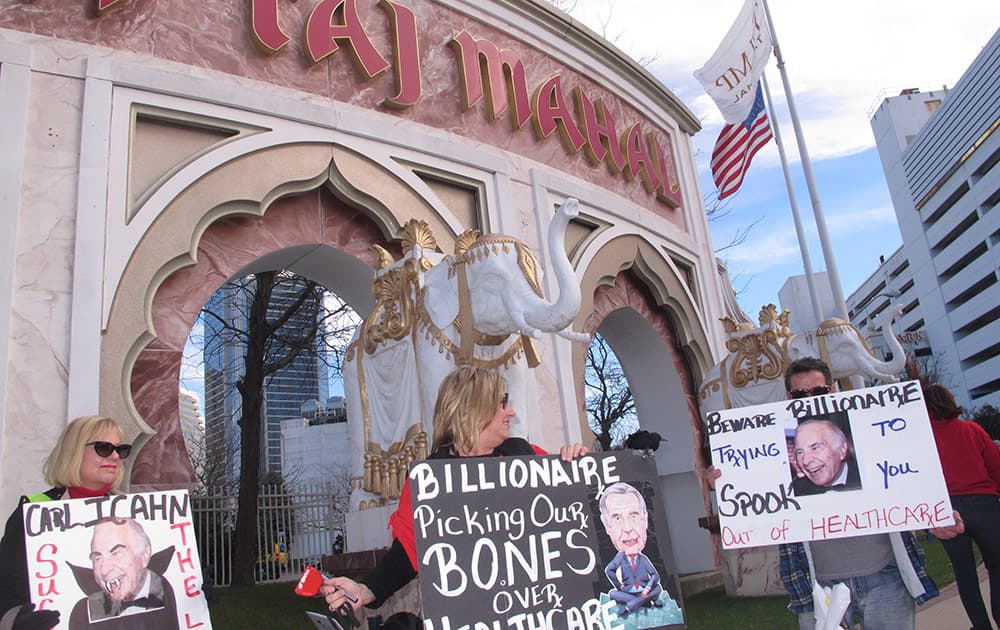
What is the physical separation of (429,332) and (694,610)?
5.84 m

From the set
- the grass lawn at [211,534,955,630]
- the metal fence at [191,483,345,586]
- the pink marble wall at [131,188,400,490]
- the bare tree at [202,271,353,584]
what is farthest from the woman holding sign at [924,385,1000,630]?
the metal fence at [191,483,345,586]

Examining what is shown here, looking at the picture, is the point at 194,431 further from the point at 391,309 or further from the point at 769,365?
the point at 391,309

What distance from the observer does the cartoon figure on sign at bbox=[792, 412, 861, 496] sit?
3.41m

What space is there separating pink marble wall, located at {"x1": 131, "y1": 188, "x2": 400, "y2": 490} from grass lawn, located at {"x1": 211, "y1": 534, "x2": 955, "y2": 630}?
275 cm

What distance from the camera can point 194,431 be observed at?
119ft

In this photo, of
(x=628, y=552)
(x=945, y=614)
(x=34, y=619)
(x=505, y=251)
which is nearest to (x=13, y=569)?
(x=34, y=619)

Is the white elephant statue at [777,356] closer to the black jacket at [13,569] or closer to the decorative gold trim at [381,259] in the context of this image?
the decorative gold trim at [381,259]

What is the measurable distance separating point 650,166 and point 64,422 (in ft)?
29.0

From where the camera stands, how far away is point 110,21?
6.72m

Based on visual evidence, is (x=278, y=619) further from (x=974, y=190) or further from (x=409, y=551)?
(x=974, y=190)

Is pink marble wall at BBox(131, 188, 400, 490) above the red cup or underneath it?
above

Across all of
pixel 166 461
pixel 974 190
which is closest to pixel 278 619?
pixel 166 461

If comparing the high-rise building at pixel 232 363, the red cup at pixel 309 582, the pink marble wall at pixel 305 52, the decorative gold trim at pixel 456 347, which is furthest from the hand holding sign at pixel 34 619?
the high-rise building at pixel 232 363

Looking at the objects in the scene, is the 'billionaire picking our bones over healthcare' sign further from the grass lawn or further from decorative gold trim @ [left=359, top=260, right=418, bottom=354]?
the grass lawn
